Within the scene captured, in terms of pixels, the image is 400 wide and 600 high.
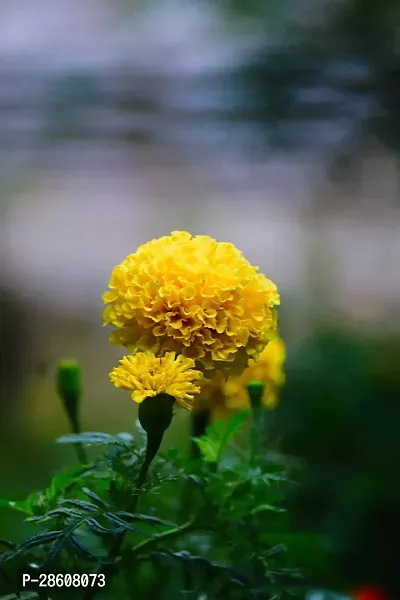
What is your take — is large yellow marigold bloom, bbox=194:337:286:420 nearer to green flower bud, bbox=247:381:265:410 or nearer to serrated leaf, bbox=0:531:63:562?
green flower bud, bbox=247:381:265:410

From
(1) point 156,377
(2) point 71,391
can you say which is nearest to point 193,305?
(1) point 156,377

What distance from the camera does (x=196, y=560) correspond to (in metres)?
0.39

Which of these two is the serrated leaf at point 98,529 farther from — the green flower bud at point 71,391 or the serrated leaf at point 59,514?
the green flower bud at point 71,391

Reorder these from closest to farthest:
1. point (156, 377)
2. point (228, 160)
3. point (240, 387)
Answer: point (156, 377) < point (240, 387) < point (228, 160)

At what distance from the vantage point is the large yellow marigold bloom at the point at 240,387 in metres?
0.40

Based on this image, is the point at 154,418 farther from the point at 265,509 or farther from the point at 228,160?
the point at 228,160

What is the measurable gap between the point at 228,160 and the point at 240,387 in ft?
1.53

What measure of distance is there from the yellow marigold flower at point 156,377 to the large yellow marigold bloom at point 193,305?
0.01 meters

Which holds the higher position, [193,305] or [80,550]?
[193,305]

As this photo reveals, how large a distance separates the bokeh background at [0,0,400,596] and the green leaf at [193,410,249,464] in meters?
0.29

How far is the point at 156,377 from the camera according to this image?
1.03ft

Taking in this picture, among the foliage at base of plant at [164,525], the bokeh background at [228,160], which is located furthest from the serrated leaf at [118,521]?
the bokeh background at [228,160]

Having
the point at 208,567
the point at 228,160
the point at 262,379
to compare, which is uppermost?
the point at 228,160

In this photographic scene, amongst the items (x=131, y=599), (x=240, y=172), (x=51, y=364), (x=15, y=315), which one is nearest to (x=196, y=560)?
(x=131, y=599)
